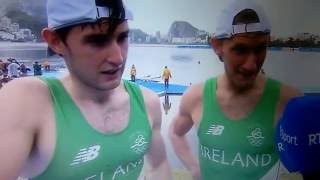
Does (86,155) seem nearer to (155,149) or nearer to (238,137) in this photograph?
(155,149)

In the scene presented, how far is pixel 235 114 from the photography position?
Result: 50.5 inches

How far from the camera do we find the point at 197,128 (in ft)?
4.22

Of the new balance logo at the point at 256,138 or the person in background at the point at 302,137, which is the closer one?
the person in background at the point at 302,137

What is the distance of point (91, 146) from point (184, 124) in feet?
1.09

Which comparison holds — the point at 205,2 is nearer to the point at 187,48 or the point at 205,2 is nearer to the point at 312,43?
the point at 187,48

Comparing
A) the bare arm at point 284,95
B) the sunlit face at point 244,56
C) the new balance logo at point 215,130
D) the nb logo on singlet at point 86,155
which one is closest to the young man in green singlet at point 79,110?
the nb logo on singlet at point 86,155

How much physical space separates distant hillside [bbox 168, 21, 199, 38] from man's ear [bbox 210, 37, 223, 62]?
7 centimetres

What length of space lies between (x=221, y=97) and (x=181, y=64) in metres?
0.18

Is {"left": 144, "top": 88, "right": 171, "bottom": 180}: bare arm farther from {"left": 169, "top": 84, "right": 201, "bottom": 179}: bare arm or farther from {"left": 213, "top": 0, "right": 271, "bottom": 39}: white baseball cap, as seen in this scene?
{"left": 213, "top": 0, "right": 271, "bottom": 39}: white baseball cap

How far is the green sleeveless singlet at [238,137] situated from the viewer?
127 centimetres

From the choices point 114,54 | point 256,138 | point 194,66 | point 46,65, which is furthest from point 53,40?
point 256,138

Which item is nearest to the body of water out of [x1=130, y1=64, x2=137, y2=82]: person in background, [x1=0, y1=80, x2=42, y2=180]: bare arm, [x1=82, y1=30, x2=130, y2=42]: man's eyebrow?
[x1=130, y1=64, x2=137, y2=82]: person in background

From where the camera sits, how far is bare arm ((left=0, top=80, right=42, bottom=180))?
1.01 metres

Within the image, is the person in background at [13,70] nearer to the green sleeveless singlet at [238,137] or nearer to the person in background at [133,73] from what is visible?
the person in background at [133,73]
